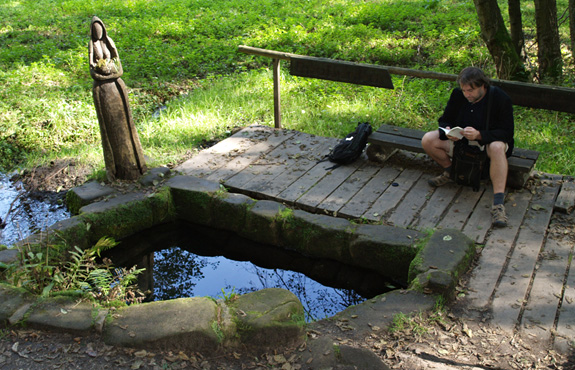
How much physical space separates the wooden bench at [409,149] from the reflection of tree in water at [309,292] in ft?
6.15

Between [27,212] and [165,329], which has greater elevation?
[165,329]

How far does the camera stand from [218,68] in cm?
1053

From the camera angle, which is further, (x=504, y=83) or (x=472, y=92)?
(x=504, y=83)

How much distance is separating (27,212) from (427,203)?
4.39 metres

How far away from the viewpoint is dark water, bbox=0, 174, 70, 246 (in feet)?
18.6

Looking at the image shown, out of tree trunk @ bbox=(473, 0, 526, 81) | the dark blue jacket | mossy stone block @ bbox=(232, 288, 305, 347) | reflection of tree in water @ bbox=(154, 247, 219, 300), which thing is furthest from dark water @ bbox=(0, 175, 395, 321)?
tree trunk @ bbox=(473, 0, 526, 81)

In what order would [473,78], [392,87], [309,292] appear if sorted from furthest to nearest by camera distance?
[392,87] → [473,78] → [309,292]

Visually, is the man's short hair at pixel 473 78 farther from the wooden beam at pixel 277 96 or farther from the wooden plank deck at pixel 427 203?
the wooden beam at pixel 277 96

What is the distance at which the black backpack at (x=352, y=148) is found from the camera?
6.18 metres

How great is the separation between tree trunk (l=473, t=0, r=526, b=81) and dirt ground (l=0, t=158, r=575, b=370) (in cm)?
568

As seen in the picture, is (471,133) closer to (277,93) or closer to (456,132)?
(456,132)

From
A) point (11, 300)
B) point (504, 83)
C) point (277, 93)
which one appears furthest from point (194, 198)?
point (504, 83)

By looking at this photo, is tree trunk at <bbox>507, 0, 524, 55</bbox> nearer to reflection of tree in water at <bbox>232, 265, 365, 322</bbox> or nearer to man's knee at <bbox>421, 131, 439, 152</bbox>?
man's knee at <bbox>421, 131, 439, 152</bbox>

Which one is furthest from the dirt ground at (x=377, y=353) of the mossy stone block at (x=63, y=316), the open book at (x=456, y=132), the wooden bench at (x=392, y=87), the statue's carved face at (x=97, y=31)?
the statue's carved face at (x=97, y=31)
